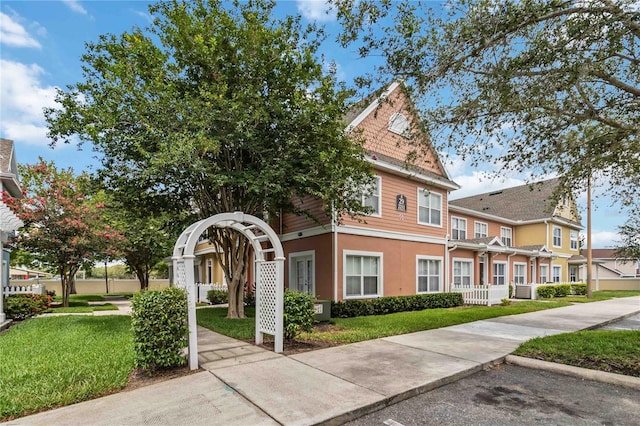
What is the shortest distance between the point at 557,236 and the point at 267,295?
26.5 m

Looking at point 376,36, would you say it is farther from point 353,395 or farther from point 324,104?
point 353,395

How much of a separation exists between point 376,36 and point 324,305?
7.19 meters

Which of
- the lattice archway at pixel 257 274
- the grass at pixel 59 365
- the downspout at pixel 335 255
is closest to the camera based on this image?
the grass at pixel 59 365

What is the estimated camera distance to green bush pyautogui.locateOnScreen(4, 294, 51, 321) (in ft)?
39.5

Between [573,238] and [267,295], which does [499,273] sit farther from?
[267,295]

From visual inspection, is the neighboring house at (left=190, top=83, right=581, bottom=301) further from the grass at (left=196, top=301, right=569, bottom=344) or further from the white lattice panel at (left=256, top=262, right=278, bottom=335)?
the white lattice panel at (left=256, top=262, right=278, bottom=335)

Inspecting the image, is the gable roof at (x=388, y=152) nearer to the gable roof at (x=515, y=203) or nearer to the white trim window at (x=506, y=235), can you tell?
the gable roof at (x=515, y=203)

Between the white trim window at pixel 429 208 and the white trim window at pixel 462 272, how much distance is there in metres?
2.82

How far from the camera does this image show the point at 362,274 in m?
13.4

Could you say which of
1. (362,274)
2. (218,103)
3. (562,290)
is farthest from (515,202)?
(218,103)

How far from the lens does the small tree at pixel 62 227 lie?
51.0 ft

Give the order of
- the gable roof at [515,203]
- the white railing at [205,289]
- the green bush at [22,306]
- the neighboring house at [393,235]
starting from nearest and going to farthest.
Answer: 1. the green bush at [22,306]
2. the neighboring house at [393,235]
3. the white railing at [205,289]
4. the gable roof at [515,203]

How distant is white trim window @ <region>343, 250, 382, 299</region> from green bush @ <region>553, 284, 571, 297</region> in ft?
52.2

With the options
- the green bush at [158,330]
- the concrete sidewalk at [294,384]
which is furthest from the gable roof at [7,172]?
the green bush at [158,330]
